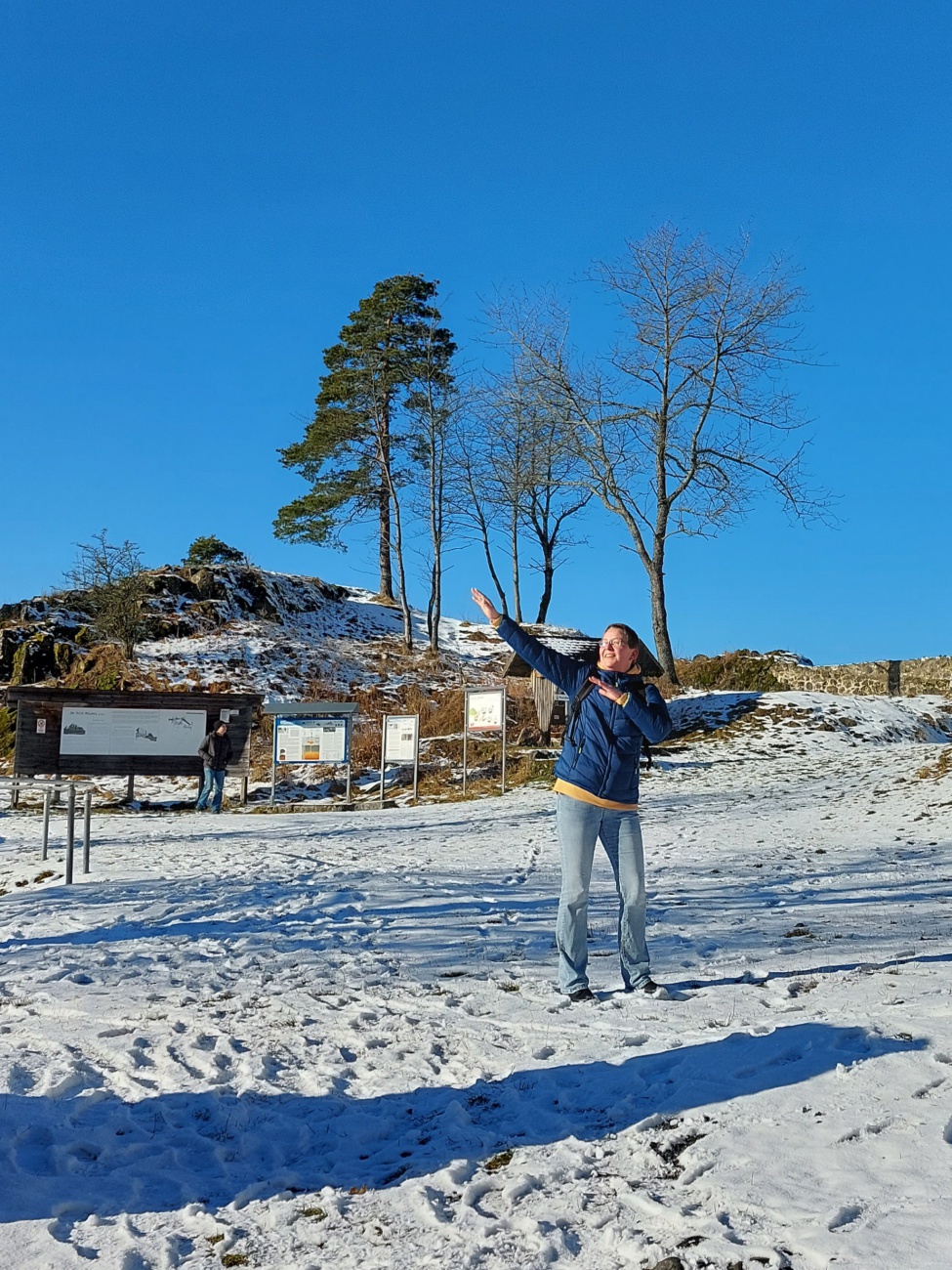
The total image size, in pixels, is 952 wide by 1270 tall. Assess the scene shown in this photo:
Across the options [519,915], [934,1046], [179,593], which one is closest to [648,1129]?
[934,1046]

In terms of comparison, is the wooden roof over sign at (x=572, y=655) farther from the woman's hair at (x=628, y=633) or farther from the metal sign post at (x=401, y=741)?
the woman's hair at (x=628, y=633)

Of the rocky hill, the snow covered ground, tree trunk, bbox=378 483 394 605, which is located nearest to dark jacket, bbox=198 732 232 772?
the rocky hill

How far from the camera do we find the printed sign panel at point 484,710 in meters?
20.4

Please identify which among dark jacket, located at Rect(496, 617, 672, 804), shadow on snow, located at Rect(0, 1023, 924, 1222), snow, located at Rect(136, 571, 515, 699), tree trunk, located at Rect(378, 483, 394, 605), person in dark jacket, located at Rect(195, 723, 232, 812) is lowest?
shadow on snow, located at Rect(0, 1023, 924, 1222)

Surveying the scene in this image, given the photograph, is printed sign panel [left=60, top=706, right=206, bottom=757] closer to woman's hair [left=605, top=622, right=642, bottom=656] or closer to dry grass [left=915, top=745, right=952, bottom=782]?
dry grass [left=915, top=745, right=952, bottom=782]

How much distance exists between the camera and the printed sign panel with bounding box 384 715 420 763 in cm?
2053

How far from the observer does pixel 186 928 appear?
8.44 metres

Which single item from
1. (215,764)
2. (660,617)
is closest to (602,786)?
(215,764)

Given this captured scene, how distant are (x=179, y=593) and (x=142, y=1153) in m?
32.5

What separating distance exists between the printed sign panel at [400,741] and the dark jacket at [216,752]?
10.3 feet

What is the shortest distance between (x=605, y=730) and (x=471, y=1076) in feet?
6.49

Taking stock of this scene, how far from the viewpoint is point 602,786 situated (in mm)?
5832

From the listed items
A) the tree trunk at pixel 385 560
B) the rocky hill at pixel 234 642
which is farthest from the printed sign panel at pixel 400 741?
the tree trunk at pixel 385 560

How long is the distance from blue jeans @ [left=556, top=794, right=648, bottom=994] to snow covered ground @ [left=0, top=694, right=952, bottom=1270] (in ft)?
0.79
